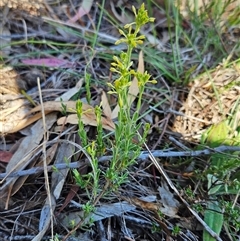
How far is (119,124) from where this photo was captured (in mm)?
1098

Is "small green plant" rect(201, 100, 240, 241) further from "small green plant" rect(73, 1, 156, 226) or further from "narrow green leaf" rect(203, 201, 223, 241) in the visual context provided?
"small green plant" rect(73, 1, 156, 226)

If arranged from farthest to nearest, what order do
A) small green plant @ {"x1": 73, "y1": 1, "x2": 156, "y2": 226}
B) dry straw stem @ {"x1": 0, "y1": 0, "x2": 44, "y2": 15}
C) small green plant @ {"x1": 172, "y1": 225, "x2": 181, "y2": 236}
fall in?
dry straw stem @ {"x1": 0, "y1": 0, "x2": 44, "y2": 15}
small green plant @ {"x1": 172, "y1": 225, "x2": 181, "y2": 236}
small green plant @ {"x1": 73, "y1": 1, "x2": 156, "y2": 226}

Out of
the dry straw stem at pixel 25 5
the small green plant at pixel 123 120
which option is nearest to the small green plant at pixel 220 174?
the small green plant at pixel 123 120

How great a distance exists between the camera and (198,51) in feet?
6.16

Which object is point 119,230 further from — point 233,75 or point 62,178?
point 233,75

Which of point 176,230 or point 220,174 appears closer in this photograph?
point 176,230

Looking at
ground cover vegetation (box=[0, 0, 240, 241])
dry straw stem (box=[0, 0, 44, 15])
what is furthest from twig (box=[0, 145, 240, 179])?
dry straw stem (box=[0, 0, 44, 15])

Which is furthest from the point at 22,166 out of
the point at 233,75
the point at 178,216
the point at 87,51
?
the point at 233,75

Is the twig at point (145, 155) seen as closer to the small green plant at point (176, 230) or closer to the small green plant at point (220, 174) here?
the small green plant at point (220, 174)

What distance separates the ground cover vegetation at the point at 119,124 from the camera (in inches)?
50.4

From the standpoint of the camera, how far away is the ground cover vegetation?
4.20ft

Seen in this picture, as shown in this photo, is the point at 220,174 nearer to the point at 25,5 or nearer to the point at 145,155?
the point at 145,155

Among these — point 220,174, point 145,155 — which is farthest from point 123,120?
point 220,174

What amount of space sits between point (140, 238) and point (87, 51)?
820mm
